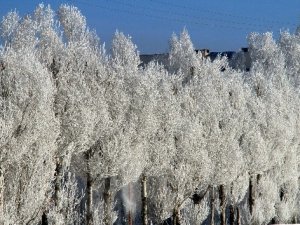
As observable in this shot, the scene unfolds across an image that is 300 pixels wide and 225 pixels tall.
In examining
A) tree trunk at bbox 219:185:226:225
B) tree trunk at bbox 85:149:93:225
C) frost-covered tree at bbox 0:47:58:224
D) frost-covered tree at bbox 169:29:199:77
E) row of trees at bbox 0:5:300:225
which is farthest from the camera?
frost-covered tree at bbox 169:29:199:77

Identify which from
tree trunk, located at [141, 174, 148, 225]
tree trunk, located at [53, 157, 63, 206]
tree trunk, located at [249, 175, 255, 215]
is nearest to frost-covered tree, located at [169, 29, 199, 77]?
tree trunk, located at [249, 175, 255, 215]

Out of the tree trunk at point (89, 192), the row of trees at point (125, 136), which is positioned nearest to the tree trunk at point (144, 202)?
the row of trees at point (125, 136)

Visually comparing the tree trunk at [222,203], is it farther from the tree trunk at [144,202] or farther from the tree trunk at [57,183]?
the tree trunk at [57,183]

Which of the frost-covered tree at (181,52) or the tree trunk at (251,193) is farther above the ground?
the frost-covered tree at (181,52)

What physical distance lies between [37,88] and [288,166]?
79.7 feet

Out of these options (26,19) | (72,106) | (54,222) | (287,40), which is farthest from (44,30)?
(287,40)

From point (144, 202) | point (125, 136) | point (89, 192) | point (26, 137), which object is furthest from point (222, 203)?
point (26, 137)

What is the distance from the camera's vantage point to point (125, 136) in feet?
102

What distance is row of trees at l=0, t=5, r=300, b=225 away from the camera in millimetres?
23938

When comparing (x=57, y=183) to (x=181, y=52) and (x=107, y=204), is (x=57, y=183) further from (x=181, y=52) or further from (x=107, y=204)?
(x=181, y=52)

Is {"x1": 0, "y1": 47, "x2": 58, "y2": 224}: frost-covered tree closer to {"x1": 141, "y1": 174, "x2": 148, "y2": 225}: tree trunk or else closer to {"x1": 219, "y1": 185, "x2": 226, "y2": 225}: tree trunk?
{"x1": 141, "y1": 174, "x2": 148, "y2": 225}: tree trunk

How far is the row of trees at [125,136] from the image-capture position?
2394cm

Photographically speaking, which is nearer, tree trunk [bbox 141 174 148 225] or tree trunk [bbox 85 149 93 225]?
tree trunk [bbox 85 149 93 225]

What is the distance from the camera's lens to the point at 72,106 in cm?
2894
